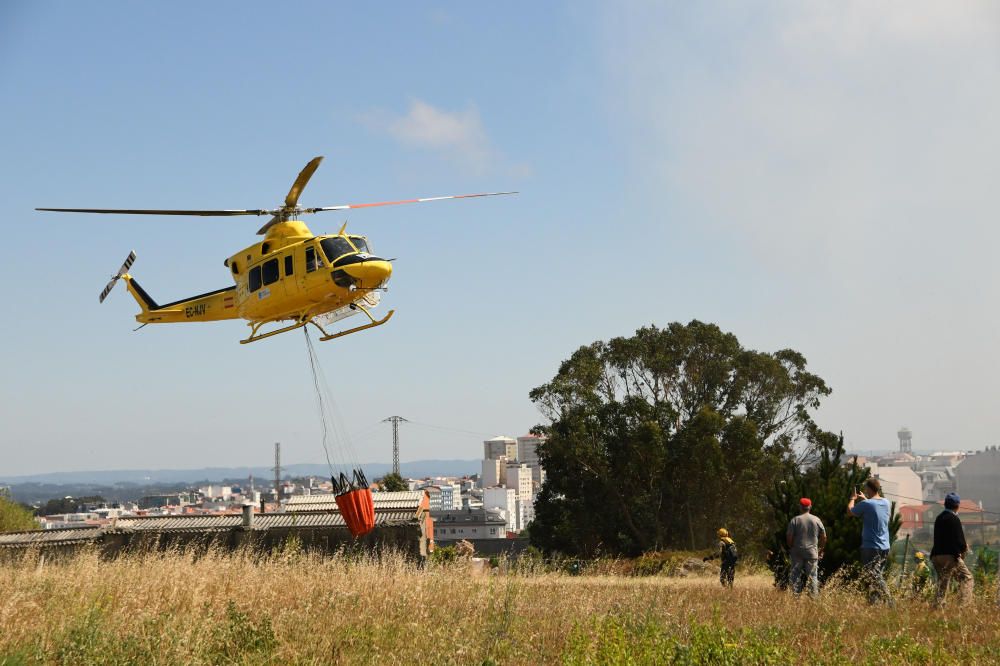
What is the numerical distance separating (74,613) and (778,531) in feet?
35.3

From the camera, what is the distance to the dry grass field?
27.8 ft

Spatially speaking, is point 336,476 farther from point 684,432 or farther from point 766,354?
point 766,354

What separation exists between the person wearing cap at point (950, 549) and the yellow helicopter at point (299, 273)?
10.5 m

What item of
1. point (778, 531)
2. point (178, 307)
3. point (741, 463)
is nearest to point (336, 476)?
point (178, 307)

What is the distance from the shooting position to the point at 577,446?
42.0 metres

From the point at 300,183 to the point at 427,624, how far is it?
13.6 metres

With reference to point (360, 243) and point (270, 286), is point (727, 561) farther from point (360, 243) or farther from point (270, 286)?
point (270, 286)

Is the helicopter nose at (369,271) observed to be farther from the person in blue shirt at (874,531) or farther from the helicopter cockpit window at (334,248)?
the person in blue shirt at (874,531)

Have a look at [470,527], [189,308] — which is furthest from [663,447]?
[470,527]

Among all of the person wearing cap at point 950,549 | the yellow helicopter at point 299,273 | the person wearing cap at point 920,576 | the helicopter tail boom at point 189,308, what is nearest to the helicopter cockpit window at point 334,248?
the yellow helicopter at point 299,273

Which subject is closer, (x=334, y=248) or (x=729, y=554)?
(x=729, y=554)

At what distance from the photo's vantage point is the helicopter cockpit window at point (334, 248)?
19641mm

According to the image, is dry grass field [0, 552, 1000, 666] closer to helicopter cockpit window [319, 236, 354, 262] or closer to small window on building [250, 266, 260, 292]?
helicopter cockpit window [319, 236, 354, 262]

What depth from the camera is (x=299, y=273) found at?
20.0 meters
